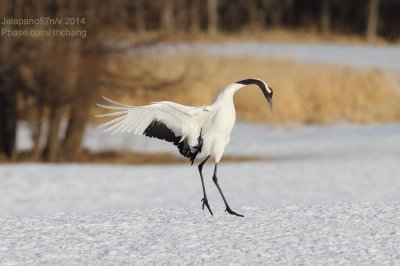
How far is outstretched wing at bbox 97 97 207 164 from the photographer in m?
6.84

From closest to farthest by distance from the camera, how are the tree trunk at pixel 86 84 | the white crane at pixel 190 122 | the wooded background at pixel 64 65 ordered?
the white crane at pixel 190 122
the wooded background at pixel 64 65
the tree trunk at pixel 86 84

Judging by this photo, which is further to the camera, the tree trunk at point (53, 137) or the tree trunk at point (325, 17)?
the tree trunk at point (325, 17)

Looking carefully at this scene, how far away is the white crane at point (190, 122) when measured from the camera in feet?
22.3

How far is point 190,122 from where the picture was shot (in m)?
6.98

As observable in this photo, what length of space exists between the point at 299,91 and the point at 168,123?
22.4 m

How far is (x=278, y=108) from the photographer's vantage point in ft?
92.7

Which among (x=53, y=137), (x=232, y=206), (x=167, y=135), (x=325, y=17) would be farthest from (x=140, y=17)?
(x=325, y=17)

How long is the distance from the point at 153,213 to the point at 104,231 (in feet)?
2.77

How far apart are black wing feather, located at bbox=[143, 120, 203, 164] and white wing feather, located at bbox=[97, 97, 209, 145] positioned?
25 millimetres

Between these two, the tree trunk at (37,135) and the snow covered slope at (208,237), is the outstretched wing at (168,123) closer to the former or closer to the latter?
the snow covered slope at (208,237)

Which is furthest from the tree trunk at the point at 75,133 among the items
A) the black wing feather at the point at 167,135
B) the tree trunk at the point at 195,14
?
the tree trunk at the point at 195,14

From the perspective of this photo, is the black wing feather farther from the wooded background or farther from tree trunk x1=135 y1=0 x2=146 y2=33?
tree trunk x1=135 y1=0 x2=146 y2=33

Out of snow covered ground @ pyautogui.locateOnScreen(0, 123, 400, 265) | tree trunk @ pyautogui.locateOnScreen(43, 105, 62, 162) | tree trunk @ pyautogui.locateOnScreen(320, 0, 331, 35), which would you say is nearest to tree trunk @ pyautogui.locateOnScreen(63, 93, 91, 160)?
tree trunk @ pyautogui.locateOnScreen(43, 105, 62, 162)

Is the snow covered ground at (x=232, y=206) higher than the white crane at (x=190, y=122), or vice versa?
the white crane at (x=190, y=122)
